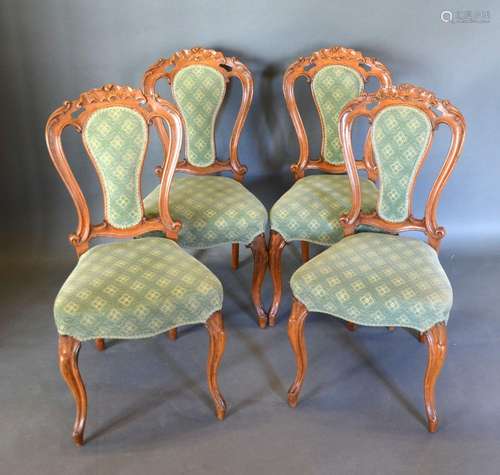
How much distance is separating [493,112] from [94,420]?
2160mm

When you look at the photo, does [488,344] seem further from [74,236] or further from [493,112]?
[74,236]

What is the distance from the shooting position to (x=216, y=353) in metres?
1.86

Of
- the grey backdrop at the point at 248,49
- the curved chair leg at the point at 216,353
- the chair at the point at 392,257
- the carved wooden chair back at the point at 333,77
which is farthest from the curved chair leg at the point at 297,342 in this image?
the grey backdrop at the point at 248,49

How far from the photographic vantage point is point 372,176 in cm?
246

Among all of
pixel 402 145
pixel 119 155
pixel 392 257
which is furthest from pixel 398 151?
pixel 119 155

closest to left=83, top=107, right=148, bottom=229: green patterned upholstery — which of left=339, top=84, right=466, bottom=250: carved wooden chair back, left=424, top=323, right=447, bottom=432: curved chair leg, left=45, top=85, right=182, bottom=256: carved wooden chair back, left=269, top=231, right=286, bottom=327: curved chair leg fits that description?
left=45, top=85, right=182, bottom=256: carved wooden chair back

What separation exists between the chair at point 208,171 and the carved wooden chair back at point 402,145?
0.43m

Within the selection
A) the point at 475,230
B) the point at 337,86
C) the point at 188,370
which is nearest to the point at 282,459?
the point at 188,370

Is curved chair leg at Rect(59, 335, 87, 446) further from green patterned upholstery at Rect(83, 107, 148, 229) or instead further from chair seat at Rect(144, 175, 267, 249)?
chair seat at Rect(144, 175, 267, 249)

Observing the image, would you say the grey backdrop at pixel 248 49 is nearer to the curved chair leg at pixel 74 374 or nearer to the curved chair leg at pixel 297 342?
the curved chair leg at pixel 297 342

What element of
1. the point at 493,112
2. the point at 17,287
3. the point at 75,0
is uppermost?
the point at 75,0

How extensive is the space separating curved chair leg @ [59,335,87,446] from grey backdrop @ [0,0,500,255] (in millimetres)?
1269

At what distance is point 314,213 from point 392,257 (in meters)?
0.42

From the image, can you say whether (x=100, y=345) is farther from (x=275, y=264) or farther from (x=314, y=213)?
(x=314, y=213)
